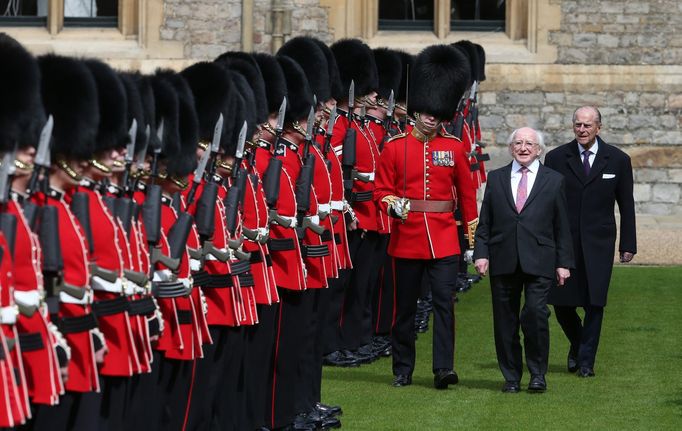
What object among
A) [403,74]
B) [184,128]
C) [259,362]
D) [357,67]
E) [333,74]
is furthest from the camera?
[403,74]

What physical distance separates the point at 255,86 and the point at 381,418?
161 cm

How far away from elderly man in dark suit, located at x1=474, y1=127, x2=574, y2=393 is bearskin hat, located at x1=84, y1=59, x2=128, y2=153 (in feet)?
10.9

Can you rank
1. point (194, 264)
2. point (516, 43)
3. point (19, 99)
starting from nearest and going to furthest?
1. point (19, 99)
2. point (194, 264)
3. point (516, 43)

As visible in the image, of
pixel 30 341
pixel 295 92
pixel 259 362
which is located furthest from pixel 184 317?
pixel 295 92

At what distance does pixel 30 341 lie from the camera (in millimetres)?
5055

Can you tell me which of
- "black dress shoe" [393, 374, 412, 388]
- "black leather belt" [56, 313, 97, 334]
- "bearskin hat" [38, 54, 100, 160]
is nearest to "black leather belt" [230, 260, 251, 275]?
"bearskin hat" [38, 54, 100, 160]

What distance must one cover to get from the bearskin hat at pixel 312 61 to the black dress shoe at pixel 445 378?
1.54 meters

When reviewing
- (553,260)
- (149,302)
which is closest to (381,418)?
(553,260)

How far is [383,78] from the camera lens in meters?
12.0

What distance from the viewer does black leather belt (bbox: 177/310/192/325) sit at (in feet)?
20.3

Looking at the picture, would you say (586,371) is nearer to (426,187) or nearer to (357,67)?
(426,187)

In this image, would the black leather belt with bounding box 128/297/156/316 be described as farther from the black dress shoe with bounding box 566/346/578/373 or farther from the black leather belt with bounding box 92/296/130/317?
the black dress shoe with bounding box 566/346/578/373

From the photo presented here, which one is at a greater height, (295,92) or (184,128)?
(295,92)

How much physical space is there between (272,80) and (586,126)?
2326 mm
